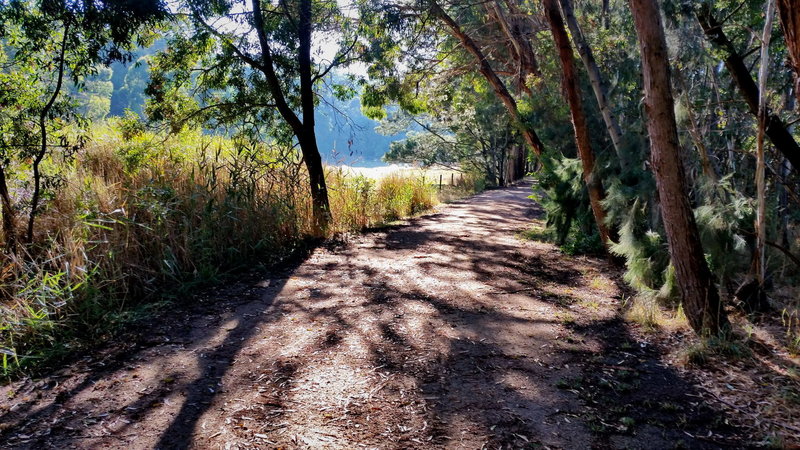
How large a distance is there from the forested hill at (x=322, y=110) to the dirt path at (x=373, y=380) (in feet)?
10.3

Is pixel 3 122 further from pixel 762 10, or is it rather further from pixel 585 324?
pixel 762 10

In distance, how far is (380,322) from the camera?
441 centimetres

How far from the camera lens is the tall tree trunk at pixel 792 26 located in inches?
98.7

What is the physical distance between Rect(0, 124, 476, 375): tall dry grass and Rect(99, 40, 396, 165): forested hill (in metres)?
0.98

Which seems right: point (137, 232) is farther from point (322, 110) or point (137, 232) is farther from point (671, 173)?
point (322, 110)

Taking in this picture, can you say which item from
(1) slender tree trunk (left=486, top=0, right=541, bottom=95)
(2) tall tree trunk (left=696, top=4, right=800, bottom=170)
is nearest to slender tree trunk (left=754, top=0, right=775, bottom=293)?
(2) tall tree trunk (left=696, top=4, right=800, bottom=170)

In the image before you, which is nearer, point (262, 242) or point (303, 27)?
point (262, 242)

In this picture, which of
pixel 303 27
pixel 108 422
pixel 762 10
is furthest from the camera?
pixel 303 27

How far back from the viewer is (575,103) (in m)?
6.05

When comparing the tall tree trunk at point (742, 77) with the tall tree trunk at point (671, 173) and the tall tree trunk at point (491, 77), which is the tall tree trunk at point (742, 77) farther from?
the tall tree trunk at point (491, 77)

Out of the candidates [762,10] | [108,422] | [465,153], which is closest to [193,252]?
[108,422]

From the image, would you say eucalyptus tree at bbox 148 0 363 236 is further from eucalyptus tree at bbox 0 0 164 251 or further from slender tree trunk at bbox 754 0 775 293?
slender tree trunk at bbox 754 0 775 293

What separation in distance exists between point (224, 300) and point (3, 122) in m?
2.64

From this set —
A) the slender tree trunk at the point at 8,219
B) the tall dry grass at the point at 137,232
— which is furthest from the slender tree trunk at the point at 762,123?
the slender tree trunk at the point at 8,219
